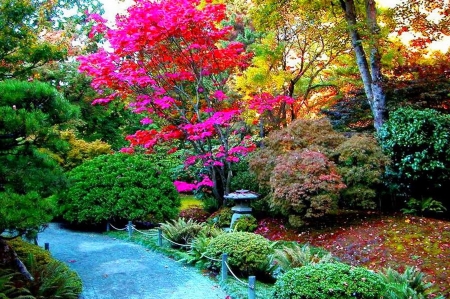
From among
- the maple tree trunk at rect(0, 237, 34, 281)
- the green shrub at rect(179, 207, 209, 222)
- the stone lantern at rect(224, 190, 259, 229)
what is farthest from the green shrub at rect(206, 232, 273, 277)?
the green shrub at rect(179, 207, 209, 222)

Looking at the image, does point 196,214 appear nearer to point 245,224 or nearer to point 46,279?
point 245,224

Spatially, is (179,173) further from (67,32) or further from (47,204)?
(47,204)

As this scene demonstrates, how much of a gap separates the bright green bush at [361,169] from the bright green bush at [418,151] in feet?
1.24

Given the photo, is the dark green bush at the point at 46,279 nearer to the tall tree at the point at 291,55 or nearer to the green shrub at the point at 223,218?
the green shrub at the point at 223,218

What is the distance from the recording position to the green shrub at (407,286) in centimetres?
515

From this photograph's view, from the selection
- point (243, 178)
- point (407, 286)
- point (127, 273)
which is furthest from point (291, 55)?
point (407, 286)

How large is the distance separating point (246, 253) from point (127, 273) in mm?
2358

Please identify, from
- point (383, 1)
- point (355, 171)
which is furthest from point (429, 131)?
point (383, 1)

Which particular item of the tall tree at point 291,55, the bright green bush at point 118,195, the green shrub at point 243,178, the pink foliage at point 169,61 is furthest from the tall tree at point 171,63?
the tall tree at point 291,55

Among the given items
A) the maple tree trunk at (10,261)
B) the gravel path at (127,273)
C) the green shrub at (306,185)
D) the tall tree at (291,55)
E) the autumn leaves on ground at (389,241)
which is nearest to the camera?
the maple tree trunk at (10,261)

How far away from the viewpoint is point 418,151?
9.00 metres

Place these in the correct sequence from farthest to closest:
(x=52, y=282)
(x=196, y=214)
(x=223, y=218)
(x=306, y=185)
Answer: (x=196, y=214) → (x=223, y=218) → (x=306, y=185) → (x=52, y=282)

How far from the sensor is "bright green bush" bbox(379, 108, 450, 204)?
344 inches

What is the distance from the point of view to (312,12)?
12.6m
